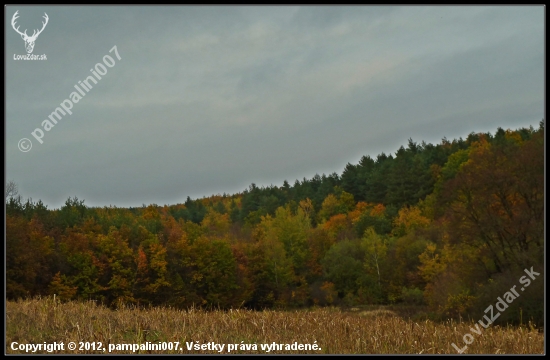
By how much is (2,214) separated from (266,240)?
69.7 metres

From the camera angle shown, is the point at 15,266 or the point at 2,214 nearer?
the point at 2,214

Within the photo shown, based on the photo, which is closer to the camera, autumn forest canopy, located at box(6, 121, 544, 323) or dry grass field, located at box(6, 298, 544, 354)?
dry grass field, located at box(6, 298, 544, 354)

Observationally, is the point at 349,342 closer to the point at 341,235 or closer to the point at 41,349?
the point at 41,349

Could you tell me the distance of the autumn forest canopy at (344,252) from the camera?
37.1 m

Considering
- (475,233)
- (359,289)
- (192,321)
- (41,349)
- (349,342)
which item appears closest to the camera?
(41,349)

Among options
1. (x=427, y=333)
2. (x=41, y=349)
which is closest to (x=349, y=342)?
(x=427, y=333)

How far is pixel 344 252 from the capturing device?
253 ft

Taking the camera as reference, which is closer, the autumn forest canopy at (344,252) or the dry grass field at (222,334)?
the dry grass field at (222,334)

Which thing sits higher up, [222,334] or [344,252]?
[222,334]

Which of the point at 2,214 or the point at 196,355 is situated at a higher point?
the point at 2,214

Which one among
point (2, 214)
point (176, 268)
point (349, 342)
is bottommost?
point (176, 268)

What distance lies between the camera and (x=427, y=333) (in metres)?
11.6

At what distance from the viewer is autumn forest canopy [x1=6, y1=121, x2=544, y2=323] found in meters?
37.1

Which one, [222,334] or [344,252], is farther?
[344,252]
